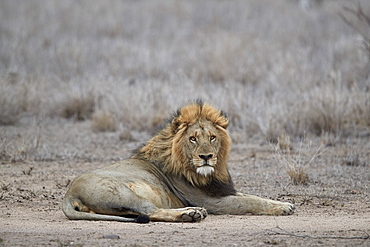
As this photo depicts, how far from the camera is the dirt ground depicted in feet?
14.3

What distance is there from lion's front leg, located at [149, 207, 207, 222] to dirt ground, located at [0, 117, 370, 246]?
9 cm

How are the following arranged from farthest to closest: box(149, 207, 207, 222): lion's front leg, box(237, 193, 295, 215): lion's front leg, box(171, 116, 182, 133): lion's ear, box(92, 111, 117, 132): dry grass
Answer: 1. box(92, 111, 117, 132): dry grass
2. box(171, 116, 182, 133): lion's ear
3. box(237, 193, 295, 215): lion's front leg
4. box(149, 207, 207, 222): lion's front leg

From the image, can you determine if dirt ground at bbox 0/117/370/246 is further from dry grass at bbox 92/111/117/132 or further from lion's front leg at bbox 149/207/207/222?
dry grass at bbox 92/111/117/132

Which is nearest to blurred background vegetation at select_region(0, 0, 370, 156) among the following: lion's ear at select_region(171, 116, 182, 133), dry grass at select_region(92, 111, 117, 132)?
dry grass at select_region(92, 111, 117, 132)

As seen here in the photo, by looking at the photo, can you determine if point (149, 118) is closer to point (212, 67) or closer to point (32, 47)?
point (212, 67)

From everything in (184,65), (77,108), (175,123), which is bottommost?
(77,108)

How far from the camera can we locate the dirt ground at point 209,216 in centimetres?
434

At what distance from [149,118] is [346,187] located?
14.5 ft

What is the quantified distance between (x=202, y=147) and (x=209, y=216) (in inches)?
24.5

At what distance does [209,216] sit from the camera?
18.0 feet

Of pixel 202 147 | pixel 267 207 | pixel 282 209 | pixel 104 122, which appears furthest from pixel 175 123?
pixel 104 122

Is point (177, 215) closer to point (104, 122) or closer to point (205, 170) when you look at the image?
point (205, 170)

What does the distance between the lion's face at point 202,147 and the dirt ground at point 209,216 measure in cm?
46

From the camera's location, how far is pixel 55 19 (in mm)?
19109
